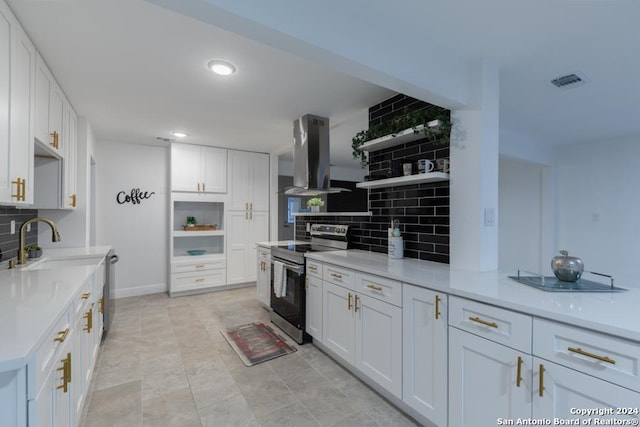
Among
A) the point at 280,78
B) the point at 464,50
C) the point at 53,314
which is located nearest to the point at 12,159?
the point at 53,314

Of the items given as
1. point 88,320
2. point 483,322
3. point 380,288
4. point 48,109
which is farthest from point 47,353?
point 48,109

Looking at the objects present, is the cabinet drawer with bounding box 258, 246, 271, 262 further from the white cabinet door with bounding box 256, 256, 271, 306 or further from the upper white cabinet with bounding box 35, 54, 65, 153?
the upper white cabinet with bounding box 35, 54, 65, 153

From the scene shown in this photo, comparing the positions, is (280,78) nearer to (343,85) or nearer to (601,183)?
(343,85)

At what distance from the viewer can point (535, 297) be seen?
1.32 metres

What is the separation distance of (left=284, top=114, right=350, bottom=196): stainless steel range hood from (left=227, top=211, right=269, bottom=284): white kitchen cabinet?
6.50ft

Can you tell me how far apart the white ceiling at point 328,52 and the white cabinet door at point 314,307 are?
5.70ft

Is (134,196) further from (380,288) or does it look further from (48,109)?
(380,288)

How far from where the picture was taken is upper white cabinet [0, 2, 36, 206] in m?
1.50

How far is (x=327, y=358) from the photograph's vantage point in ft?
8.37

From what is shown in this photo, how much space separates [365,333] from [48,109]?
2929mm

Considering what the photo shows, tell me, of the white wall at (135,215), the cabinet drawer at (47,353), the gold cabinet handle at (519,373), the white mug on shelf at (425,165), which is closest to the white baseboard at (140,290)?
the white wall at (135,215)

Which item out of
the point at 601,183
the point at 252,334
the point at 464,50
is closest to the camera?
the point at 464,50

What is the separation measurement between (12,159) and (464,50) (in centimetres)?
278

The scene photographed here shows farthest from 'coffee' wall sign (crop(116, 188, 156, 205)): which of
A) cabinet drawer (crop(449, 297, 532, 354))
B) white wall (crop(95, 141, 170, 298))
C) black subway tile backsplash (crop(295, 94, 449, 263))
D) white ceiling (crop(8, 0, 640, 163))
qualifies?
cabinet drawer (crop(449, 297, 532, 354))
